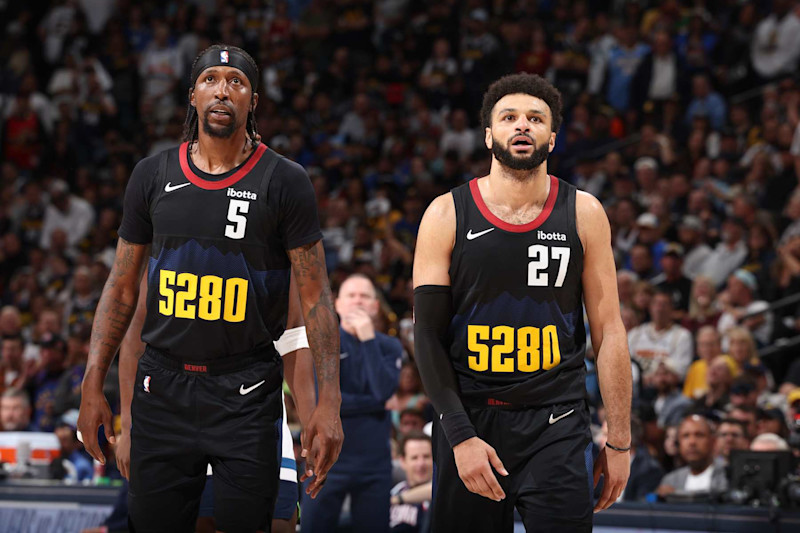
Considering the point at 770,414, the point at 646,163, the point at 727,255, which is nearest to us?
the point at 770,414

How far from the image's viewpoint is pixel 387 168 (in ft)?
49.6

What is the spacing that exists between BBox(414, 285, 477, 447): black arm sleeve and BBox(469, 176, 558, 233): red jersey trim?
31 cm

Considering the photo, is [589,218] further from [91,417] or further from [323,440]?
[91,417]

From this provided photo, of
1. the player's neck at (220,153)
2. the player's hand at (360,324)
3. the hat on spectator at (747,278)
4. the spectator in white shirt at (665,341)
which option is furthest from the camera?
the hat on spectator at (747,278)

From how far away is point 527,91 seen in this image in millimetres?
4289

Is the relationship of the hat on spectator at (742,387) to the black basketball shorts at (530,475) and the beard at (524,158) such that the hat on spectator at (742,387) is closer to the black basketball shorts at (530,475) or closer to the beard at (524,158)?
the black basketball shorts at (530,475)

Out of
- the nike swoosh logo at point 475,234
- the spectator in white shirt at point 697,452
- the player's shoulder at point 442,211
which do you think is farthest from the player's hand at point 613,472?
the spectator in white shirt at point 697,452

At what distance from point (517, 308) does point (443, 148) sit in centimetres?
1098

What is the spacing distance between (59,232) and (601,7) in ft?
25.7

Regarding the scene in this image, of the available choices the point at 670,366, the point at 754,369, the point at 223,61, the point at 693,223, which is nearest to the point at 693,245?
the point at 693,223

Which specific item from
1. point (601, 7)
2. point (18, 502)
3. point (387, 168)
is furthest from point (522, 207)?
point (601, 7)

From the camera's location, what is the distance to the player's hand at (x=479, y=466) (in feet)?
13.1

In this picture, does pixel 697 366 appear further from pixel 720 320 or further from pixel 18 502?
pixel 18 502

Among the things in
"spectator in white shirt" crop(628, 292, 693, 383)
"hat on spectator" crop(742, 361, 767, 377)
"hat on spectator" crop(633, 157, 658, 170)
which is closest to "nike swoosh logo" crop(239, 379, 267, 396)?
"hat on spectator" crop(742, 361, 767, 377)
